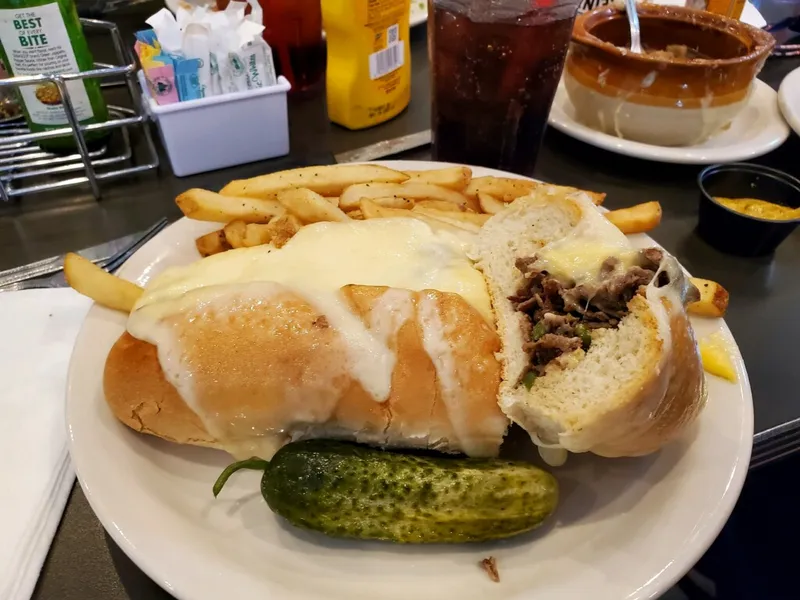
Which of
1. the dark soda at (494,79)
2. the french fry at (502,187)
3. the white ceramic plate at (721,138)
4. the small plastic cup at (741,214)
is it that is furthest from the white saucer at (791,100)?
the french fry at (502,187)

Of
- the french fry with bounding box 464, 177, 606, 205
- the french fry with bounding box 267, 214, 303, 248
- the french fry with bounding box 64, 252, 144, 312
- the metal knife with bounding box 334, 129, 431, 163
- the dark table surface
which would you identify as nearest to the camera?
the dark table surface

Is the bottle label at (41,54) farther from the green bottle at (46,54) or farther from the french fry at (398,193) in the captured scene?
the french fry at (398,193)

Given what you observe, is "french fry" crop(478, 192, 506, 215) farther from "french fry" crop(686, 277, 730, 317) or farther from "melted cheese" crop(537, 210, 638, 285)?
"french fry" crop(686, 277, 730, 317)

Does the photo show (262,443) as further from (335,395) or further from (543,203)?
(543,203)

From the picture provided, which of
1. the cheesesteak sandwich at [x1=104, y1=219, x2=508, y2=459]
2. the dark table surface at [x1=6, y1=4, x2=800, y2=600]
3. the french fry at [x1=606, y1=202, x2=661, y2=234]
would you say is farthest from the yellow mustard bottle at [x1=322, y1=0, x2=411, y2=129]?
the cheesesteak sandwich at [x1=104, y1=219, x2=508, y2=459]

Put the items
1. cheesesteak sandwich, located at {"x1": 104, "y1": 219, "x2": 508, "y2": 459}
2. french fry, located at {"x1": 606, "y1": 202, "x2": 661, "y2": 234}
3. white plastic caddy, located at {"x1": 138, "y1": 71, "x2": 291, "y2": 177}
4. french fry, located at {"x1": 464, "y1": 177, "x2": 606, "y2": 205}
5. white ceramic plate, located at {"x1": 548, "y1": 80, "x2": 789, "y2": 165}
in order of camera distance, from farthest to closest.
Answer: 1. white ceramic plate, located at {"x1": 548, "y1": 80, "x2": 789, "y2": 165}
2. white plastic caddy, located at {"x1": 138, "y1": 71, "x2": 291, "y2": 177}
3. french fry, located at {"x1": 464, "y1": 177, "x2": 606, "y2": 205}
4. french fry, located at {"x1": 606, "y1": 202, "x2": 661, "y2": 234}
5. cheesesteak sandwich, located at {"x1": 104, "y1": 219, "x2": 508, "y2": 459}

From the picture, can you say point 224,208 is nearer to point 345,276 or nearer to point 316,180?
point 316,180

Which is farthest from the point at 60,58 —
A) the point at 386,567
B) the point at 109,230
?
the point at 386,567
